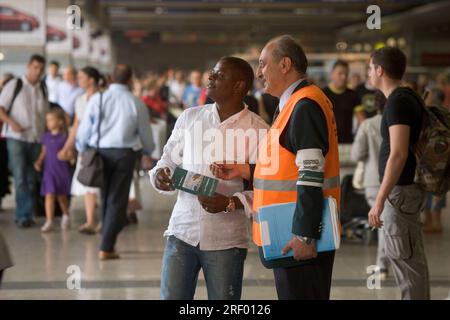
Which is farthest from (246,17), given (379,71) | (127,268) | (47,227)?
(379,71)

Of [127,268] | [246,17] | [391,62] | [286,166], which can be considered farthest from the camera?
[246,17]

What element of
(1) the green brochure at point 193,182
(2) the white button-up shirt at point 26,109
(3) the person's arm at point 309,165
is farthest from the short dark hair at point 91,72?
(3) the person's arm at point 309,165

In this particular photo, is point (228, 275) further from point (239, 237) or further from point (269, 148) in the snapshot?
point (269, 148)

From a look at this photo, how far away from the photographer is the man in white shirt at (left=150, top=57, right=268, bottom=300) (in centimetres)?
401

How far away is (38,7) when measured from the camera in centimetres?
1373

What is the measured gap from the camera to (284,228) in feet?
11.9

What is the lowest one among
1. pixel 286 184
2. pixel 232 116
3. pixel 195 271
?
pixel 195 271

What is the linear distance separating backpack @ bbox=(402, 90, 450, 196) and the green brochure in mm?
1756

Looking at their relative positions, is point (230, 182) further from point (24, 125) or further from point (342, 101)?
point (24, 125)

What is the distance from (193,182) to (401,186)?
69.5 inches

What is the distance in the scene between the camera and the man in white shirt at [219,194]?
4.01m
